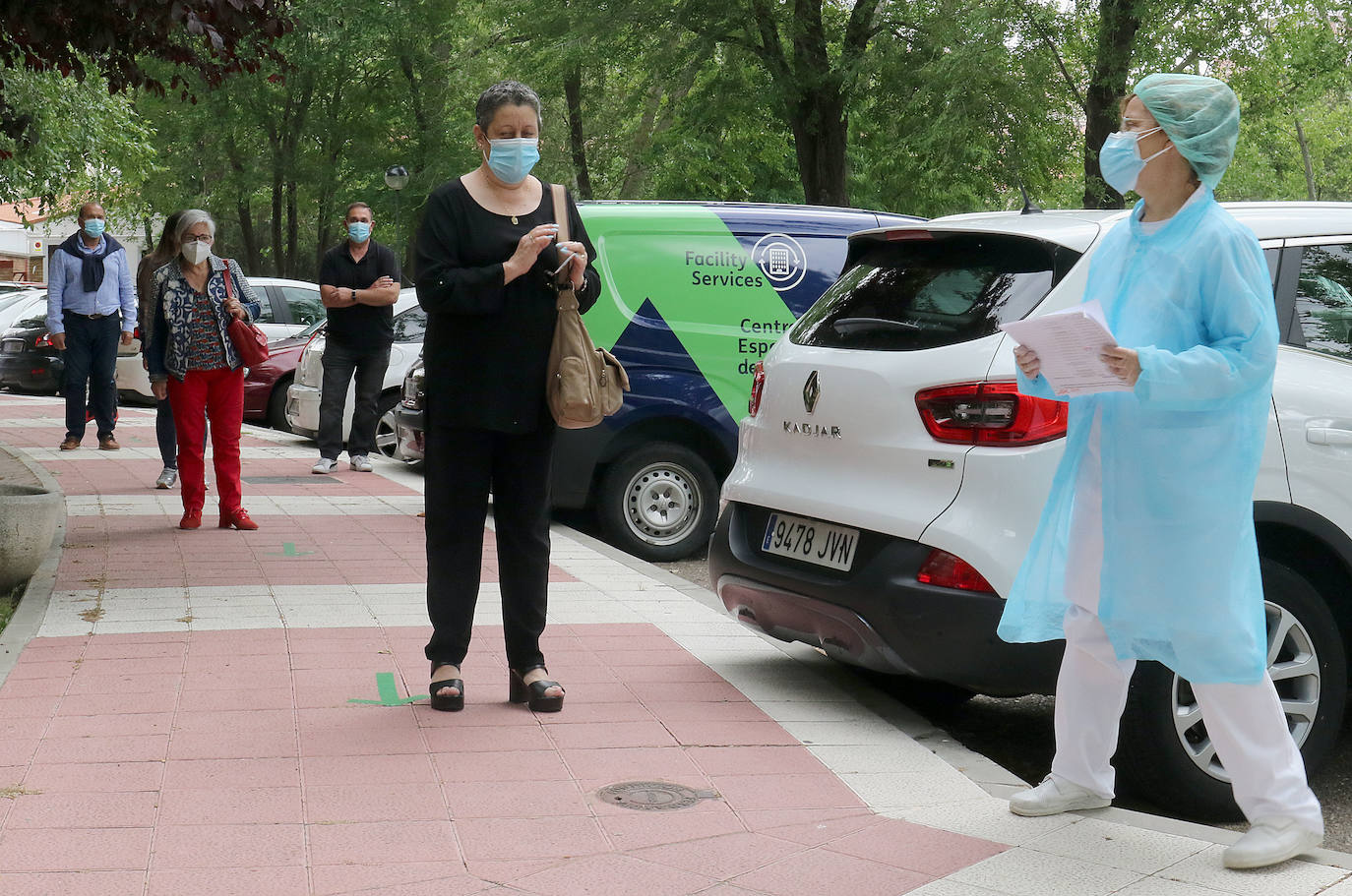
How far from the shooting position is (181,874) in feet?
11.4

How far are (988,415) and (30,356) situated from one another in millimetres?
19007

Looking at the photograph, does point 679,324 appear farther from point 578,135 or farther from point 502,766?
point 578,135

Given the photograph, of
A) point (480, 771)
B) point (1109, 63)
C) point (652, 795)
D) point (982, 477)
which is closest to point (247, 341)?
point (480, 771)

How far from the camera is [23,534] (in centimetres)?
710

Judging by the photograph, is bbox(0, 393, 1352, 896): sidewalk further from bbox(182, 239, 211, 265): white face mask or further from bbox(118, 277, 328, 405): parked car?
bbox(118, 277, 328, 405): parked car

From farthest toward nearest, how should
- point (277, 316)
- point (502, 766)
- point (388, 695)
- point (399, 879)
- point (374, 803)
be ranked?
point (277, 316) < point (388, 695) < point (502, 766) < point (374, 803) < point (399, 879)

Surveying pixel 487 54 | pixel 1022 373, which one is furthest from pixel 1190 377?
pixel 487 54

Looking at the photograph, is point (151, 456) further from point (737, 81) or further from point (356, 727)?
point (737, 81)

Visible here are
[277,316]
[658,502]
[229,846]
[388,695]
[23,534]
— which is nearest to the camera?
[229,846]

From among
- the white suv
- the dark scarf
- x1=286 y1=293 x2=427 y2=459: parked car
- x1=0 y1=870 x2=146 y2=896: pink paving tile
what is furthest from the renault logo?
the dark scarf

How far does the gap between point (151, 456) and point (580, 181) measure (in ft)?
62.6

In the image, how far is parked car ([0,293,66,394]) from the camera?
20688mm

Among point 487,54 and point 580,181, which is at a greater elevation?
point 487,54

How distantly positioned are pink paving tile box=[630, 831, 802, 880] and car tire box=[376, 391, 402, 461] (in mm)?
9350
